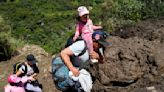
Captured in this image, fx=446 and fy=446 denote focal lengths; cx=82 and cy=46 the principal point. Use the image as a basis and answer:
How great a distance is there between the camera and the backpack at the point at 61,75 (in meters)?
5.41

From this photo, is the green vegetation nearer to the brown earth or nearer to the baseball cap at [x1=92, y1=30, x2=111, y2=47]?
the baseball cap at [x1=92, y1=30, x2=111, y2=47]

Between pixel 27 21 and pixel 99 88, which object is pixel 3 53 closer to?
pixel 99 88

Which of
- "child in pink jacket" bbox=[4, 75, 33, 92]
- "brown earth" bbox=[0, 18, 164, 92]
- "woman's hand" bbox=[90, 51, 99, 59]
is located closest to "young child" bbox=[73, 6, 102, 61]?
"woman's hand" bbox=[90, 51, 99, 59]

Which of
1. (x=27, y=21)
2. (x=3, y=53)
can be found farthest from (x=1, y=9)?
(x=3, y=53)

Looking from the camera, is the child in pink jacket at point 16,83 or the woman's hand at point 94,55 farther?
the child in pink jacket at point 16,83

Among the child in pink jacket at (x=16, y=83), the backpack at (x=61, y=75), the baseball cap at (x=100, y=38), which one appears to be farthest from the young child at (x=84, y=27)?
the child in pink jacket at (x=16, y=83)

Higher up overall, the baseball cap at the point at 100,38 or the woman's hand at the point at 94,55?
A: the baseball cap at the point at 100,38

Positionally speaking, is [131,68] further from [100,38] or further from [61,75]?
[61,75]

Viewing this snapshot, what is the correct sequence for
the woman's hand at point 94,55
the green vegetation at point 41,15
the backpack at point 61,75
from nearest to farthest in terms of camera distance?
1. the backpack at point 61,75
2. the woman's hand at point 94,55
3. the green vegetation at point 41,15

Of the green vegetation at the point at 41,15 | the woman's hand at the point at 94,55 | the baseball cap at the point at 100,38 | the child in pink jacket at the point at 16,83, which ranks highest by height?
the baseball cap at the point at 100,38

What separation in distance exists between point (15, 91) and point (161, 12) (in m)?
4.15

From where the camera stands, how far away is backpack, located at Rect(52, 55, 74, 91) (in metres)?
5.41

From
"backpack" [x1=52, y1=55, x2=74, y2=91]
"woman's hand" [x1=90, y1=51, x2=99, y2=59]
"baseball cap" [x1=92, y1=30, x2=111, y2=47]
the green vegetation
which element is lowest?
the green vegetation

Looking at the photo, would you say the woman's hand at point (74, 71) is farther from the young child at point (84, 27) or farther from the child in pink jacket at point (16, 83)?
the child in pink jacket at point (16, 83)
